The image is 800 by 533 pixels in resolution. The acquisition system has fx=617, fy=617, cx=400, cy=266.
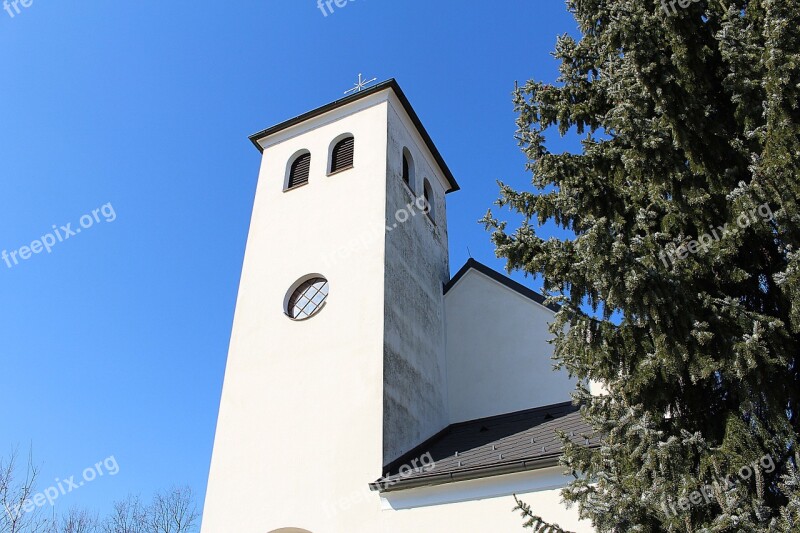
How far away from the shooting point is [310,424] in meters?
10.1

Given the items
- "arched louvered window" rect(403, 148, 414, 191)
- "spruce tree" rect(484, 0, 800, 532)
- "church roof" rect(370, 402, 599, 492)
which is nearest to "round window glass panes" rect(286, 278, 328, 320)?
"church roof" rect(370, 402, 599, 492)

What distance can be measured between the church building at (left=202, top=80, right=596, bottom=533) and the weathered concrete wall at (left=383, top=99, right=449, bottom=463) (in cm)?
5

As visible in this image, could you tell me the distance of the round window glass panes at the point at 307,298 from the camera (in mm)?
11633

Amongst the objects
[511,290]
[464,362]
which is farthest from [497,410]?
[511,290]

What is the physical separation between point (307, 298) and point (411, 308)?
2.02m

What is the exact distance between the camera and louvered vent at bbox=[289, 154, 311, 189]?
13.9 metres

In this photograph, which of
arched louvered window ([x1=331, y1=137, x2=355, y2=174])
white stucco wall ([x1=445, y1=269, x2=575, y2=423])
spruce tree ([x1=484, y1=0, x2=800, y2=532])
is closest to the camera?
spruce tree ([x1=484, y1=0, x2=800, y2=532])

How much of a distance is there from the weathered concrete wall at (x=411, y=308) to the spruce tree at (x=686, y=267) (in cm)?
478

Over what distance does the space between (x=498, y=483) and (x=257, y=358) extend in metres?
5.15

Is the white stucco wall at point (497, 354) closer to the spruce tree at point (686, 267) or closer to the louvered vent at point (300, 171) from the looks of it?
the louvered vent at point (300, 171)

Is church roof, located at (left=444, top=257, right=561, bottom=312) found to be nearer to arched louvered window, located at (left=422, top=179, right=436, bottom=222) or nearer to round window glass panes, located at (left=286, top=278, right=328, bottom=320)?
arched louvered window, located at (left=422, top=179, right=436, bottom=222)

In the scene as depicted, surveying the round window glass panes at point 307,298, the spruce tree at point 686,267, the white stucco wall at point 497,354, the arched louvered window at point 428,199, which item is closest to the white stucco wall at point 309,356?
the round window glass panes at point 307,298

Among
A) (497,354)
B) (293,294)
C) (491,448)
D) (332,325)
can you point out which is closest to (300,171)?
(293,294)

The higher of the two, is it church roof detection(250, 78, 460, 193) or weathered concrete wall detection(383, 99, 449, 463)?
church roof detection(250, 78, 460, 193)
